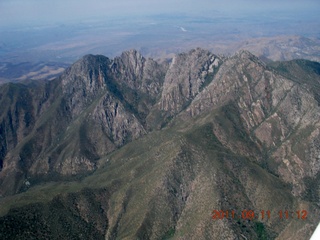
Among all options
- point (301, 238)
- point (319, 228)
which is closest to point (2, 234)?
point (301, 238)

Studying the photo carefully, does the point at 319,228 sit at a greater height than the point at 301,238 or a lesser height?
greater

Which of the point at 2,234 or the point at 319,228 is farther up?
the point at 319,228

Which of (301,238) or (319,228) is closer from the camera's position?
(319,228)

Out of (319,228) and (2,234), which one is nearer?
(319,228)

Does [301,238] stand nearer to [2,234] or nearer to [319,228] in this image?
[319,228]
